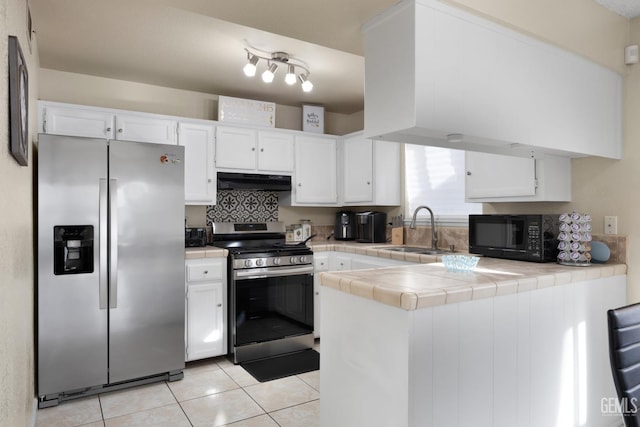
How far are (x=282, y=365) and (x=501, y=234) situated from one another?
1986 mm

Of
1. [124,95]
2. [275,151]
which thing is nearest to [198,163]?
[275,151]

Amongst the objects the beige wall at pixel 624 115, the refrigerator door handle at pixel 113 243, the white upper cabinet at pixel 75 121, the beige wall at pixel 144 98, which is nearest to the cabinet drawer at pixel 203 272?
the refrigerator door handle at pixel 113 243

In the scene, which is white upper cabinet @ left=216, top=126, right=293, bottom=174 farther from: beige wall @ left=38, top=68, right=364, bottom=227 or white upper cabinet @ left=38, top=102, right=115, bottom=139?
white upper cabinet @ left=38, top=102, right=115, bottom=139

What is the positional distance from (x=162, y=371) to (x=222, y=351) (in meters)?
0.52

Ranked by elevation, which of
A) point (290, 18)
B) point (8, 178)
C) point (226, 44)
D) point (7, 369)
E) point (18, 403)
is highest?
point (226, 44)

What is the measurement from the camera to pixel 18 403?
159cm

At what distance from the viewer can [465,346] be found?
1623mm

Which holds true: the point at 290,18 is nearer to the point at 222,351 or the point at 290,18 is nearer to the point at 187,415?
the point at 187,415

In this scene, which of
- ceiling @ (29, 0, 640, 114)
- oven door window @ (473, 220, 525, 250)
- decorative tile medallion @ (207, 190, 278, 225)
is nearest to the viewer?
ceiling @ (29, 0, 640, 114)

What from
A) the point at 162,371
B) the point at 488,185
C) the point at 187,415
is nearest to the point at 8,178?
the point at 187,415

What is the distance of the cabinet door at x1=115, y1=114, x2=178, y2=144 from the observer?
10.8 ft

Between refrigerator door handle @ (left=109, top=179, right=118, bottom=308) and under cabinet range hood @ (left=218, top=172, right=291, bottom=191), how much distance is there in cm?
106

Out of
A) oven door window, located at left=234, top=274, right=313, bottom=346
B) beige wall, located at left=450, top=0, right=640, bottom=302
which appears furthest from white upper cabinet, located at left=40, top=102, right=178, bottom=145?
beige wall, located at left=450, top=0, right=640, bottom=302

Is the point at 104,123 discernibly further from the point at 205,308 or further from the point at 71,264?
the point at 205,308
